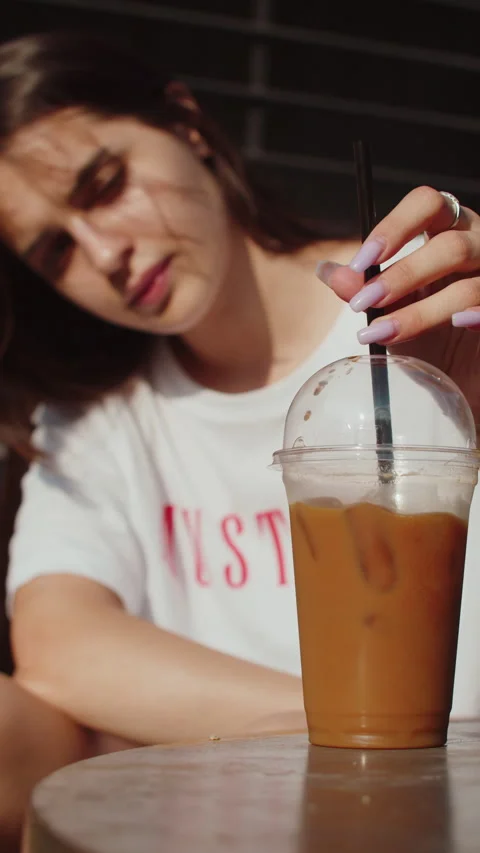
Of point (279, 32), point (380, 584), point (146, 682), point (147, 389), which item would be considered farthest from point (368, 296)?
point (279, 32)

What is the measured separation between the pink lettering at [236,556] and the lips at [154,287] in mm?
424

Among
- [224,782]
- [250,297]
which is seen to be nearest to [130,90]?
[250,297]

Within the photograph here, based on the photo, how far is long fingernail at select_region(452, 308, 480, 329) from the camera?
3.18ft

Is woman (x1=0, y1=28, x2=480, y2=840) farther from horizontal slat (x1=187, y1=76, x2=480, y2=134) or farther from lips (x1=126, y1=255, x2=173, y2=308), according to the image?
horizontal slat (x1=187, y1=76, x2=480, y2=134)

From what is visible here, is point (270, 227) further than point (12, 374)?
No

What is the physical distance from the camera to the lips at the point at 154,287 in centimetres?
171

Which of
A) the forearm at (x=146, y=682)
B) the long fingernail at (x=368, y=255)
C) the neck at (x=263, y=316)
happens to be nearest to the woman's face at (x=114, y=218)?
the neck at (x=263, y=316)

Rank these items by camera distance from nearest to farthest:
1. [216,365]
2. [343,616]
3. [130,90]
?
[343,616] → [130,90] → [216,365]

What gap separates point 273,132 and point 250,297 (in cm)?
144

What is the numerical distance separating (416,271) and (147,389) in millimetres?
1131

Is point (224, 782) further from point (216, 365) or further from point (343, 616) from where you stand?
point (216, 365)

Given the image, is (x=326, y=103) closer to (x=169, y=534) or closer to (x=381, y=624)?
(x=169, y=534)

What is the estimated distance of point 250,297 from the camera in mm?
1913

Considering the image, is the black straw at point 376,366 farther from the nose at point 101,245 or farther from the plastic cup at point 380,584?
the nose at point 101,245
